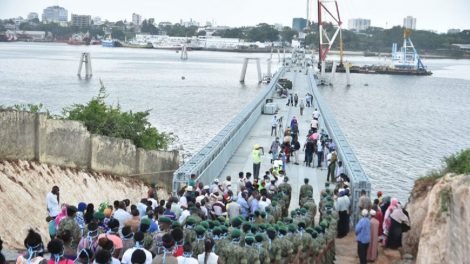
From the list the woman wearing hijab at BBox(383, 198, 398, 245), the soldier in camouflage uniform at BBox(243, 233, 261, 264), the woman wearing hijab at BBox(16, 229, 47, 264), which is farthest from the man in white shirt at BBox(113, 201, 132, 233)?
the woman wearing hijab at BBox(383, 198, 398, 245)

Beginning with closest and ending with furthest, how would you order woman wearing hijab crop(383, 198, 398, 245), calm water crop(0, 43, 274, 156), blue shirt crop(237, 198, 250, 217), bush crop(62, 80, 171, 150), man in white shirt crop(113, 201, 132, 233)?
man in white shirt crop(113, 201, 132, 233) → blue shirt crop(237, 198, 250, 217) → woman wearing hijab crop(383, 198, 398, 245) → bush crop(62, 80, 171, 150) → calm water crop(0, 43, 274, 156)

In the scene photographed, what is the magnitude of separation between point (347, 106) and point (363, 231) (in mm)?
65336

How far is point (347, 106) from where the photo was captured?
78.1 m

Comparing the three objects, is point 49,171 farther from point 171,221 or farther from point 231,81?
point 231,81

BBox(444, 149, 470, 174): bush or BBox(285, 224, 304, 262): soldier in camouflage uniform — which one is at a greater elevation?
BBox(444, 149, 470, 174): bush

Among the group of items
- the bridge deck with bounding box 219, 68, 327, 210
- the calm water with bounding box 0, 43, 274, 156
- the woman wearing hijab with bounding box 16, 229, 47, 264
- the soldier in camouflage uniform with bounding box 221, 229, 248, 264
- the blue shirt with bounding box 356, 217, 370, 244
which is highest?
the woman wearing hijab with bounding box 16, 229, 47, 264

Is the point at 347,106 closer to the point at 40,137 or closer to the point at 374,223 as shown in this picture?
the point at 40,137

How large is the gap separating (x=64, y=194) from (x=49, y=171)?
929 mm

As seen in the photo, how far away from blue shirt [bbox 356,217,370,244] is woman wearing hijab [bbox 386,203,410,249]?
79cm

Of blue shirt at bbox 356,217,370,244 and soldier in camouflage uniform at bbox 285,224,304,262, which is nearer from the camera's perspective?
soldier in camouflage uniform at bbox 285,224,304,262

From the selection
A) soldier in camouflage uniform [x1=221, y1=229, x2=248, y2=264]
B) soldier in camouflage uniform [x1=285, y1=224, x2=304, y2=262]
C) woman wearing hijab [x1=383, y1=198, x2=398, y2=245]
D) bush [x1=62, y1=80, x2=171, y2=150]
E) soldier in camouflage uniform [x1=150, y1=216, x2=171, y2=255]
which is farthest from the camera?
bush [x1=62, y1=80, x2=171, y2=150]

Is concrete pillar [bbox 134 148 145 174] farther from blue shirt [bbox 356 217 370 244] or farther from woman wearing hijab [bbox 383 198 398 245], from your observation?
blue shirt [bbox 356 217 370 244]

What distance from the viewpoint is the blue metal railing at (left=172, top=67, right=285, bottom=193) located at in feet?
54.6

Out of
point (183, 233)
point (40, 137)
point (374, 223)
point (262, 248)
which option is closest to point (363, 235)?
point (374, 223)
